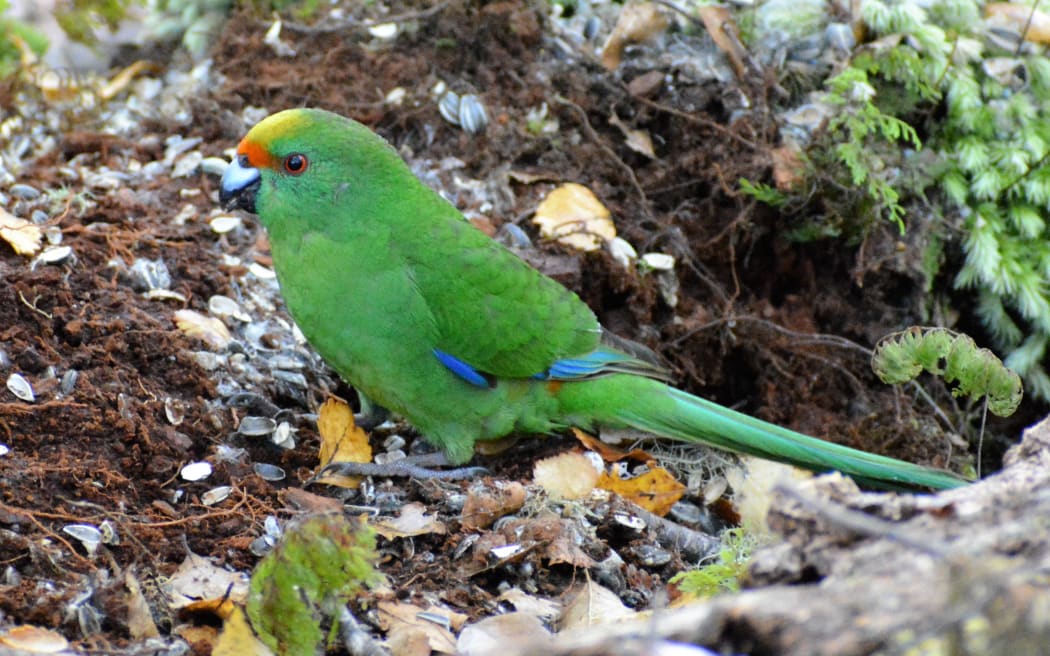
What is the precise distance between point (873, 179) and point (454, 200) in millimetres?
1903

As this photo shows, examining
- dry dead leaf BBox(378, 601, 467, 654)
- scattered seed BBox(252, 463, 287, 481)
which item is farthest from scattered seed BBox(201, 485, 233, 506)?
dry dead leaf BBox(378, 601, 467, 654)

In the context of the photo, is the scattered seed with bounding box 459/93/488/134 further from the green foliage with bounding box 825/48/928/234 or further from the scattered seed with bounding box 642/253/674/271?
the green foliage with bounding box 825/48/928/234

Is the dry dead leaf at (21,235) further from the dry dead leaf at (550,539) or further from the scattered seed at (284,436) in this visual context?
the dry dead leaf at (550,539)

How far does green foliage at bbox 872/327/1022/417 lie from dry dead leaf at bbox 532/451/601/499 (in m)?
1.09

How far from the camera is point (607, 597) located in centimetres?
319

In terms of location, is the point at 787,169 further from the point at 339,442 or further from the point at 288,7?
the point at 288,7

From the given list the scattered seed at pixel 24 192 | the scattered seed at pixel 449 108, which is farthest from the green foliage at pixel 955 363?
the scattered seed at pixel 24 192

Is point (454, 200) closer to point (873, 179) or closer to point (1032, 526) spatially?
point (873, 179)

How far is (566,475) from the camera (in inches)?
152

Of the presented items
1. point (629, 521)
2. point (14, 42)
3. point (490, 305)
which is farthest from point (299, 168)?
point (14, 42)

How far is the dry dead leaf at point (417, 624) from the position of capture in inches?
110

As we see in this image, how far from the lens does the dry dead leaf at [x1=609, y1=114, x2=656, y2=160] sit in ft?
17.2

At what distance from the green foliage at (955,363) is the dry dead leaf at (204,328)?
2.35 m

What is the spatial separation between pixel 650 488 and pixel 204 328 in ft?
5.79
